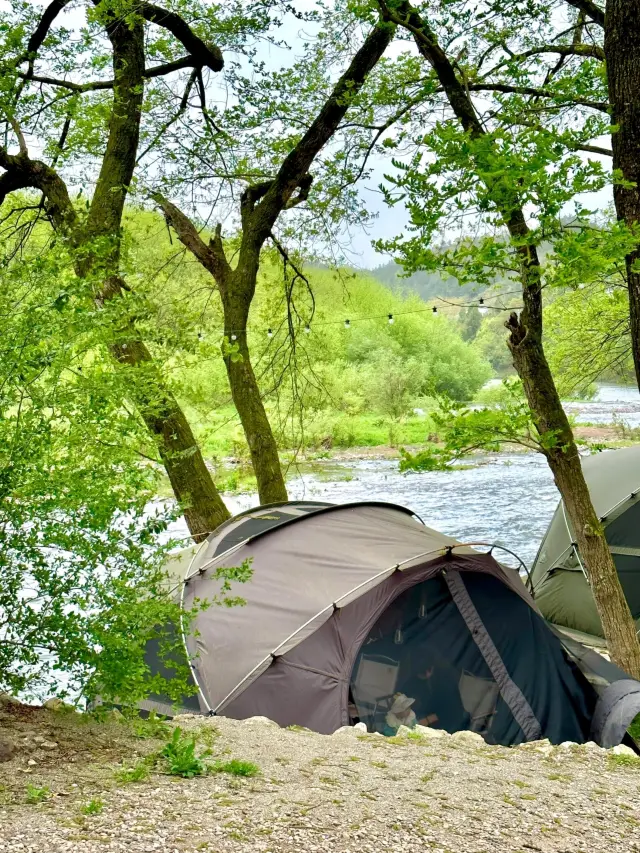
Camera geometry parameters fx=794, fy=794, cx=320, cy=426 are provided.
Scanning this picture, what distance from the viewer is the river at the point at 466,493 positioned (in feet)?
47.7

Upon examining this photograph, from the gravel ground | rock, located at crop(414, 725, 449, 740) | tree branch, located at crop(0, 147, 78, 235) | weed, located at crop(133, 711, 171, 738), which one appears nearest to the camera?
the gravel ground

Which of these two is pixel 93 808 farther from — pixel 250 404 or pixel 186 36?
pixel 186 36

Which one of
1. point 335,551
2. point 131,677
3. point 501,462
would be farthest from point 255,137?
point 501,462

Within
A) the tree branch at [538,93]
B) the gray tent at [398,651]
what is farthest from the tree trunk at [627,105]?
the gray tent at [398,651]

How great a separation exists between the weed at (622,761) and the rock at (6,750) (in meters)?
A: 2.96

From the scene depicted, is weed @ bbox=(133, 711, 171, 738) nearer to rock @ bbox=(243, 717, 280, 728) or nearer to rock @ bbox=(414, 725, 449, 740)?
rock @ bbox=(243, 717, 280, 728)

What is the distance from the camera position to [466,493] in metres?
18.1

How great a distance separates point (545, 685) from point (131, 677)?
3296 millimetres

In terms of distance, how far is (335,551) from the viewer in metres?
5.55

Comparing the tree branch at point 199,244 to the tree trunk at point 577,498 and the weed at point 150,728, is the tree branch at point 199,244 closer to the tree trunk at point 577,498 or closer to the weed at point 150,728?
the tree trunk at point 577,498

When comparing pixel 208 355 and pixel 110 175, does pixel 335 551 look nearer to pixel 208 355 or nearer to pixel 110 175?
pixel 208 355

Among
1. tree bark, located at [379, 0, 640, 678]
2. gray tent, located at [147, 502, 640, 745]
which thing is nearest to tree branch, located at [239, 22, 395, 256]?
tree bark, located at [379, 0, 640, 678]

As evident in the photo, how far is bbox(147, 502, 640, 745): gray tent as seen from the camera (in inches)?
191

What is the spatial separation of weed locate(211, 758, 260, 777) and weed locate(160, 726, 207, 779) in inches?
2.6
